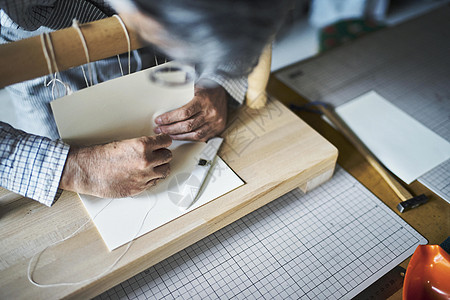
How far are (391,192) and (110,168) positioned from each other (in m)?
0.65

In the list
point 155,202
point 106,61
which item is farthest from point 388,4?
point 155,202

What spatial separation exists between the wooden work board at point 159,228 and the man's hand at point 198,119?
48 mm

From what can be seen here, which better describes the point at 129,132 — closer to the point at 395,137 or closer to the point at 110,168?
the point at 110,168

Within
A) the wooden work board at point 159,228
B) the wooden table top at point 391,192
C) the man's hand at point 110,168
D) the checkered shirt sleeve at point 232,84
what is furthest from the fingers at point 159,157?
the wooden table top at point 391,192

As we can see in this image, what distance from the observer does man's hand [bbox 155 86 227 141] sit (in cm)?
83

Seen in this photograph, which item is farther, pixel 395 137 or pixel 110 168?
pixel 395 137

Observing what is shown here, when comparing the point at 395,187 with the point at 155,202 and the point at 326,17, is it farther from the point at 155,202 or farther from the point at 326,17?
the point at 326,17

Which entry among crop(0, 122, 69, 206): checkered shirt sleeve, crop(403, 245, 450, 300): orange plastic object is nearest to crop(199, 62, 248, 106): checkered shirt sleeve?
crop(0, 122, 69, 206): checkered shirt sleeve

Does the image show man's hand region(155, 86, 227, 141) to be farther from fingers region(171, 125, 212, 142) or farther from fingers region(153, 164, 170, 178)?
fingers region(153, 164, 170, 178)

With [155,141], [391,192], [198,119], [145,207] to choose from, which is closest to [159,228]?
[145,207]

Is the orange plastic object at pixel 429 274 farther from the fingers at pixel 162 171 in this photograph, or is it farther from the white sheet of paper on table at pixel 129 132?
the fingers at pixel 162 171

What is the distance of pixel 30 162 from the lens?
0.70m

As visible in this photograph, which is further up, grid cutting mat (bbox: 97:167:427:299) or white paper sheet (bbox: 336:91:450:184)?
white paper sheet (bbox: 336:91:450:184)

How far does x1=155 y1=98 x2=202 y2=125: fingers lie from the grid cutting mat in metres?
0.27
